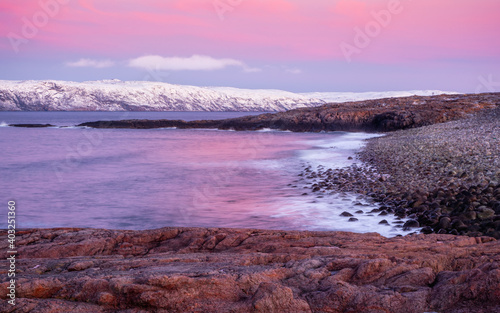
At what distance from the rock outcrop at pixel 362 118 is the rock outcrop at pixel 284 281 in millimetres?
38795

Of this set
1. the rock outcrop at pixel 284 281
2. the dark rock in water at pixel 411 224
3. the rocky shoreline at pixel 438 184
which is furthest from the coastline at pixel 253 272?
the dark rock in water at pixel 411 224

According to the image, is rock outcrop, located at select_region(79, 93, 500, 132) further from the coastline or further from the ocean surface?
the coastline

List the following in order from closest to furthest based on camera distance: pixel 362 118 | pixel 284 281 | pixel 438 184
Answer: pixel 284 281
pixel 438 184
pixel 362 118

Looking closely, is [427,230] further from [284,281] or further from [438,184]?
[284,281]

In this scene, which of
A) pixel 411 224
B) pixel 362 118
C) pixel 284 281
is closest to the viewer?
pixel 284 281

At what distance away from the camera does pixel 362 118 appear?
157 ft

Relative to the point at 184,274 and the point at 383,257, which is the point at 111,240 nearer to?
the point at 184,274

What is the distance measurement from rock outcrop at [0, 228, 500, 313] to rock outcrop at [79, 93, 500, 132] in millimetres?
38795

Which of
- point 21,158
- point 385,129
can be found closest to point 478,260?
point 21,158

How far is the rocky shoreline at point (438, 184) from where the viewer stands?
757 cm

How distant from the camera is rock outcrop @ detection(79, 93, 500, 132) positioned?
137 feet

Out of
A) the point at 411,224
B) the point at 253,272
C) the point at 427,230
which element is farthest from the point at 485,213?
the point at 253,272

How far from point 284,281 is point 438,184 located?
8188 millimetres

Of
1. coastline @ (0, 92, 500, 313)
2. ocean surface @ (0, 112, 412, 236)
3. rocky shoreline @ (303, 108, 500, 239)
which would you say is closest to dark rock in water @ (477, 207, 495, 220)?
rocky shoreline @ (303, 108, 500, 239)
